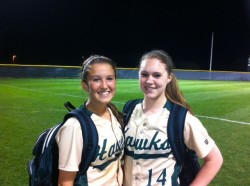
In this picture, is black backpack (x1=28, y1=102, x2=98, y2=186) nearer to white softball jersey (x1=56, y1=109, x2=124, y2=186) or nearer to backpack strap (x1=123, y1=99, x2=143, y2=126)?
white softball jersey (x1=56, y1=109, x2=124, y2=186)

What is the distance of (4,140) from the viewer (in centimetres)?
600

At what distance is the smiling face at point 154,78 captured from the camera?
233 cm

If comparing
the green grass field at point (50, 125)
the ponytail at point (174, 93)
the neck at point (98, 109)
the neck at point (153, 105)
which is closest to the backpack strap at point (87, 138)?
the neck at point (98, 109)

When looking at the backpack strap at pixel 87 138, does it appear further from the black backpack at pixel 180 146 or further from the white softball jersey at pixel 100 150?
the black backpack at pixel 180 146

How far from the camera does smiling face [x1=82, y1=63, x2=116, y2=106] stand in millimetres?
2277

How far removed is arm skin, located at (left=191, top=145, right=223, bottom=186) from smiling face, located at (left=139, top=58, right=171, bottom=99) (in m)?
0.51

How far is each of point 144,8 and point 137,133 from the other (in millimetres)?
42326

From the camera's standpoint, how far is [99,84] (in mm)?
2279

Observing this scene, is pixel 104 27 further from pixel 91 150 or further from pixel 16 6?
pixel 91 150

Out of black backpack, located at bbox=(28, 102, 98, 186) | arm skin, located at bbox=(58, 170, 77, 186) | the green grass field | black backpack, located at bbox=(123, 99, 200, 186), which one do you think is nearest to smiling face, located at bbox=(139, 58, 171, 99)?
black backpack, located at bbox=(123, 99, 200, 186)

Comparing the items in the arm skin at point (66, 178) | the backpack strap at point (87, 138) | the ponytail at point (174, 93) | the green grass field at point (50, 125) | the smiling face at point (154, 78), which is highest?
the smiling face at point (154, 78)

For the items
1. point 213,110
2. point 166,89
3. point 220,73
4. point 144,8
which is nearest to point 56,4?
point 144,8

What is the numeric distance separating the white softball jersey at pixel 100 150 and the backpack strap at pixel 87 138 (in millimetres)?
25

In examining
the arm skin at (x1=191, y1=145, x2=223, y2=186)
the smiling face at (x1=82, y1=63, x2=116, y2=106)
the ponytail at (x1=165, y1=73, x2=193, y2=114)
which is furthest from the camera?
the ponytail at (x1=165, y1=73, x2=193, y2=114)
